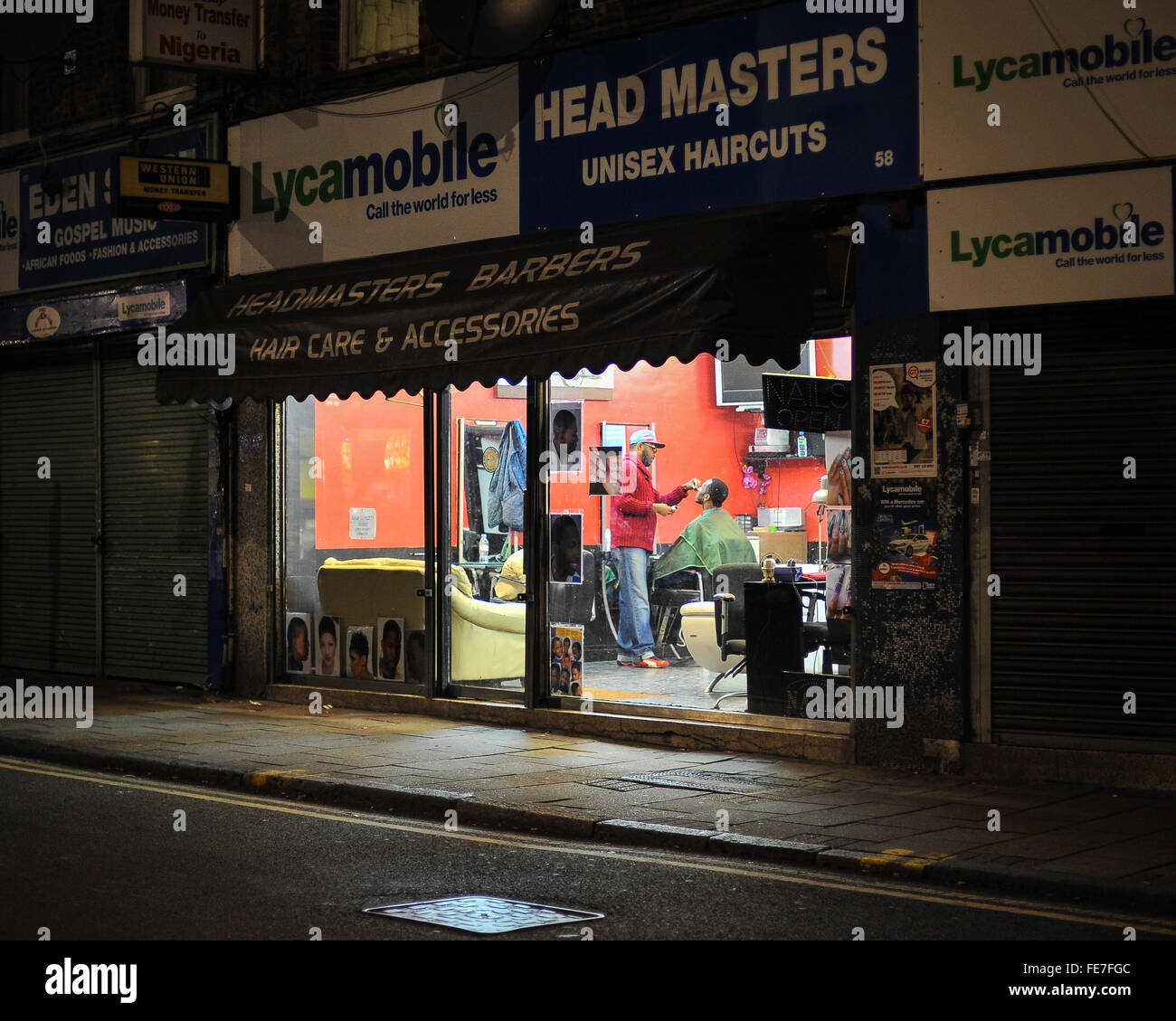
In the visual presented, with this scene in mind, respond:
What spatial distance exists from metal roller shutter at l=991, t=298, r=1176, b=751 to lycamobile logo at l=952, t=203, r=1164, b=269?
39cm

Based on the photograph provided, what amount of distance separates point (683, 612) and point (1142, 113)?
4.73 metres

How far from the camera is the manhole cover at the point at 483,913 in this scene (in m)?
6.29

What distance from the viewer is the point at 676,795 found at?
30.2 ft

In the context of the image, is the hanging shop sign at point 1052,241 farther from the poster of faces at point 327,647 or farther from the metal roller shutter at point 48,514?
the metal roller shutter at point 48,514

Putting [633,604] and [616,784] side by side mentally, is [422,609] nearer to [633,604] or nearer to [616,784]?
[633,604]

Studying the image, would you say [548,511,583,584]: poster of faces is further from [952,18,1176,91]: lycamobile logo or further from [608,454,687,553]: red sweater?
[952,18,1176,91]: lycamobile logo

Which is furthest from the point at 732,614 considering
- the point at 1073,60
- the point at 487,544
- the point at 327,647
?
the point at 1073,60

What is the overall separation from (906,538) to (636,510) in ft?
8.08

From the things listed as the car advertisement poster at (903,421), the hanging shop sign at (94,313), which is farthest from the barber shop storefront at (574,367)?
the hanging shop sign at (94,313)

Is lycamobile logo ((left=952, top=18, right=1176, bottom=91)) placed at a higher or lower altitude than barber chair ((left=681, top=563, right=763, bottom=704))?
higher

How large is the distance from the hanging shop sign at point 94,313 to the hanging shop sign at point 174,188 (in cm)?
92

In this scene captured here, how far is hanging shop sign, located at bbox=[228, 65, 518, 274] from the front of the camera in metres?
12.2

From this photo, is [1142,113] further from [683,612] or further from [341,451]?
[341,451]

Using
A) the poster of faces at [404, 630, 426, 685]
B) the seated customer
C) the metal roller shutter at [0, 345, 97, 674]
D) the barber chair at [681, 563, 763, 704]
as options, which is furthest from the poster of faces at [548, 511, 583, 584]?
the metal roller shutter at [0, 345, 97, 674]
